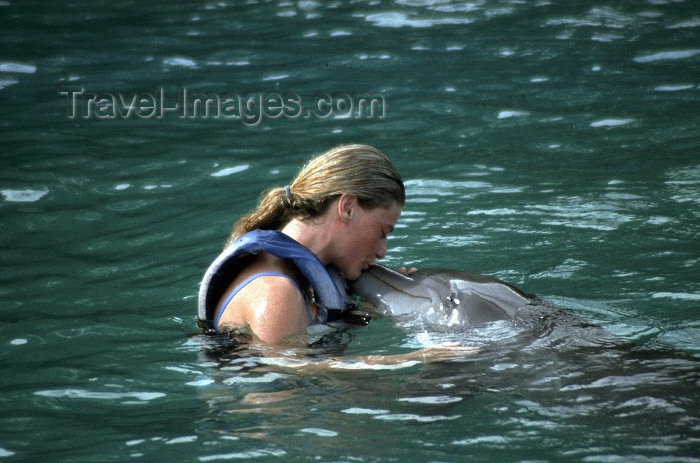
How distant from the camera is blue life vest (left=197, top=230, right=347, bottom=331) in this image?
4.84 metres

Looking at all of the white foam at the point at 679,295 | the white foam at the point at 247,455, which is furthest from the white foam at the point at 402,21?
the white foam at the point at 247,455

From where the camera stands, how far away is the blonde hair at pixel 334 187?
498 cm

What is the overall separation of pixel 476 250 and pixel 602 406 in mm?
2754

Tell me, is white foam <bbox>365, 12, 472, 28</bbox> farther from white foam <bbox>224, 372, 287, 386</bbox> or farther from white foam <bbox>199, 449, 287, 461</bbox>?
white foam <bbox>199, 449, 287, 461</bbox>

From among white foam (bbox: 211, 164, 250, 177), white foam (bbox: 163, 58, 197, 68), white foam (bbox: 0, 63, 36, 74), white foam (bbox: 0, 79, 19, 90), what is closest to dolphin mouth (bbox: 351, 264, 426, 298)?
white foam (bbox: 211, 164, 250, 177)

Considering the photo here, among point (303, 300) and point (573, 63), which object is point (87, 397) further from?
point (573, 63)

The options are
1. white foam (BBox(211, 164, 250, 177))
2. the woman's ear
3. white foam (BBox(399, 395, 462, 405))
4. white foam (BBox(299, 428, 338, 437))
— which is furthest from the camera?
white foam (BBox(211, 164, 250, 177))

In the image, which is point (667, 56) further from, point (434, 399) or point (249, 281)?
point (434, 399)

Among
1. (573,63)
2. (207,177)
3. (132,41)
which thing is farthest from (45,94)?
(573,63)

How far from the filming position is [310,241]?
508cm

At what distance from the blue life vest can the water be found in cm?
22

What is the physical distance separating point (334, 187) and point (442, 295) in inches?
32.1

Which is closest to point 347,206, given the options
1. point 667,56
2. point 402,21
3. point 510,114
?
point 510,114

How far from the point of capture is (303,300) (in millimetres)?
4789
